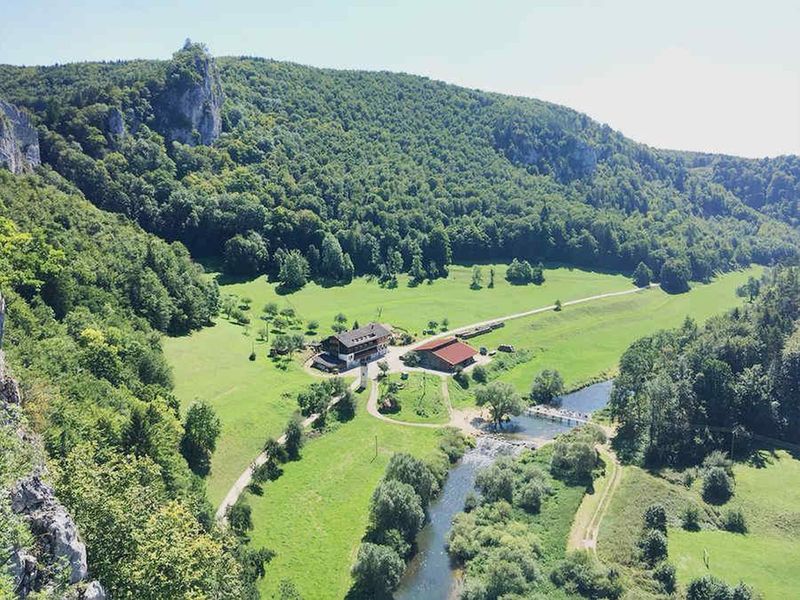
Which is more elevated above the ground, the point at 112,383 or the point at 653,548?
the point at 112,383

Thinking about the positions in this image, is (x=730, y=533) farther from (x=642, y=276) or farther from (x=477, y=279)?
(x=642, y=276)

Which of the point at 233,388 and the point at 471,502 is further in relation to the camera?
the point at 233,388

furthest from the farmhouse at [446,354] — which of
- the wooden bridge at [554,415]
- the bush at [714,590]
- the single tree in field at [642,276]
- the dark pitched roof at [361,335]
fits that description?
the single tree in field at [642,276]

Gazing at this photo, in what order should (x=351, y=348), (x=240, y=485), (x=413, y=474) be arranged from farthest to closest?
(x=351, y=348) → (x=240, y=485) → (x=413, y=474)

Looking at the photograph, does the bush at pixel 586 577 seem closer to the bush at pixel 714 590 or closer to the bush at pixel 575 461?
the bush at pixel 714 590

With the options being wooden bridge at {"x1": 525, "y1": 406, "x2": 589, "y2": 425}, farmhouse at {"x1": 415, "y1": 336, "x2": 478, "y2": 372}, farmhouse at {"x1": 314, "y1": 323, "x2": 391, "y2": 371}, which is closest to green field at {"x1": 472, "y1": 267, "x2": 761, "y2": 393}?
farmhouse at {"x1": 415, "y1": 336, "x2": 478, "y2": 372}

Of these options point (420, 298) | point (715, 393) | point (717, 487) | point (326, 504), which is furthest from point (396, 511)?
point (420, 298)

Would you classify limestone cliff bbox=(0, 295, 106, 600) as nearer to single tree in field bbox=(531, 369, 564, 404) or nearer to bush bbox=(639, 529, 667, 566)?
bush bbox=(639, 529, 667, 566)
